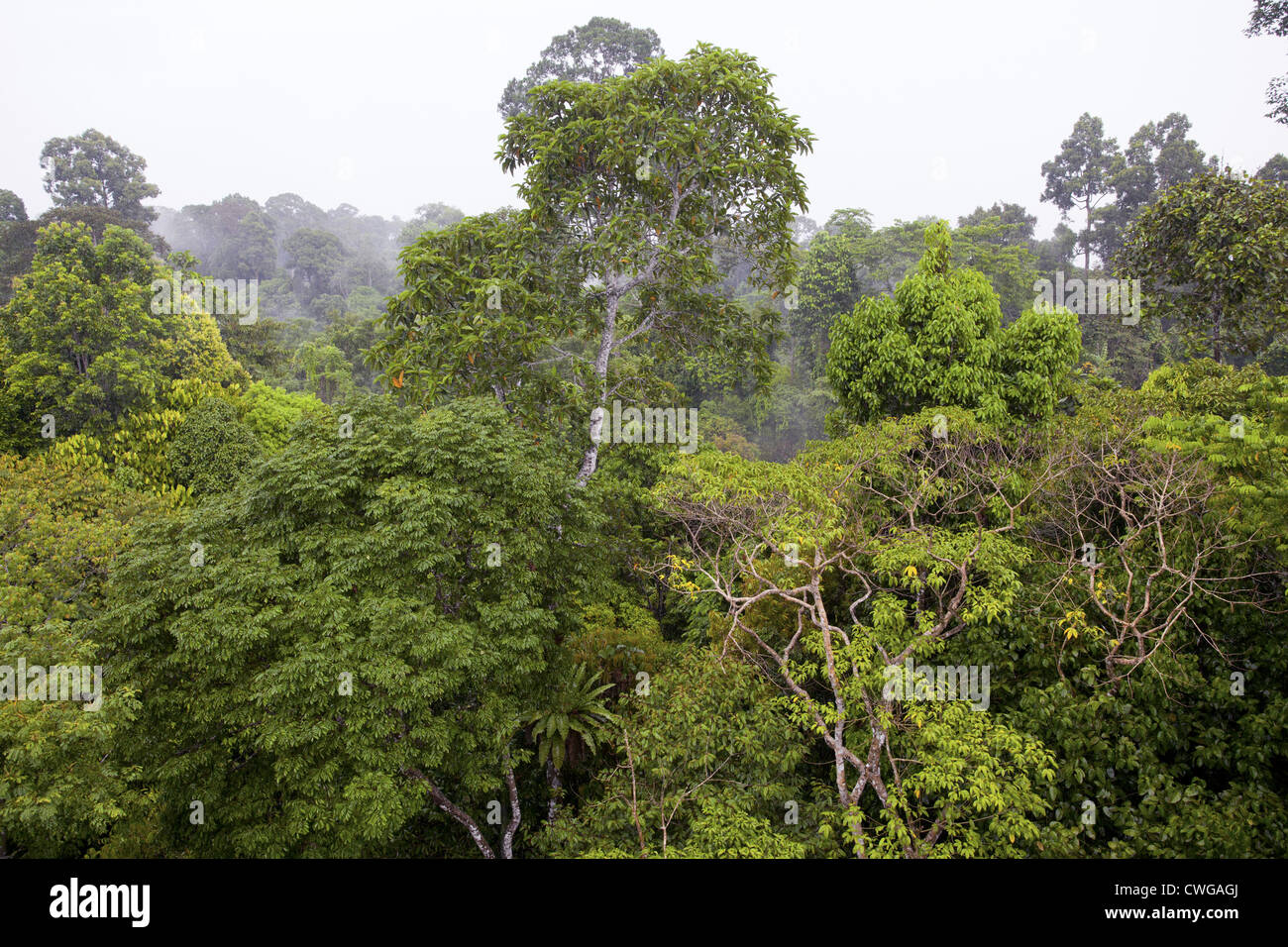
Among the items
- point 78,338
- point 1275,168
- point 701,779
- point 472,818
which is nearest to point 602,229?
point 701,779

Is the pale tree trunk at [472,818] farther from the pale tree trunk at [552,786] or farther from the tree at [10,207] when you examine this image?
the tree at [10,207]

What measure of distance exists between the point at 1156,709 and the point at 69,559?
59.7ft

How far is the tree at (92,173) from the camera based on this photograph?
143 feet

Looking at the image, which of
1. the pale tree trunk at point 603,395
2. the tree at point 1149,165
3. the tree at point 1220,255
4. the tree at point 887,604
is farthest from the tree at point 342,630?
the tree at point 1149,165

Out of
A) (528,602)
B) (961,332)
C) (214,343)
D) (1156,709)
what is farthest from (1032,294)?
(214,343)

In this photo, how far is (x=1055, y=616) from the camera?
9.21 metres

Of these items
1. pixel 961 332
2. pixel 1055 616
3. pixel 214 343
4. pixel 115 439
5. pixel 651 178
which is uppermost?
pixel 651 178

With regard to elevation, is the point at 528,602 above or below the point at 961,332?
below

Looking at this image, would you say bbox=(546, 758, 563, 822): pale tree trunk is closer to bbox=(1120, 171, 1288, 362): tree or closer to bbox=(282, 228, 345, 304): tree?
bbox=(1120, 171, 1288, 362): tree

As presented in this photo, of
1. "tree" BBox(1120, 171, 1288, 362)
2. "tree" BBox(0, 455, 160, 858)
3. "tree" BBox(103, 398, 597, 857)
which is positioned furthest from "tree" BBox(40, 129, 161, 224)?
"tree" BBox(1120, 171, 1288, 362)

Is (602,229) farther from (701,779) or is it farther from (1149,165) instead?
(1149,165)

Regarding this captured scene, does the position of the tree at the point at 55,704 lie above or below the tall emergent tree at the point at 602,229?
below

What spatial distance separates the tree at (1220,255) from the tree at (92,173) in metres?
53.8
